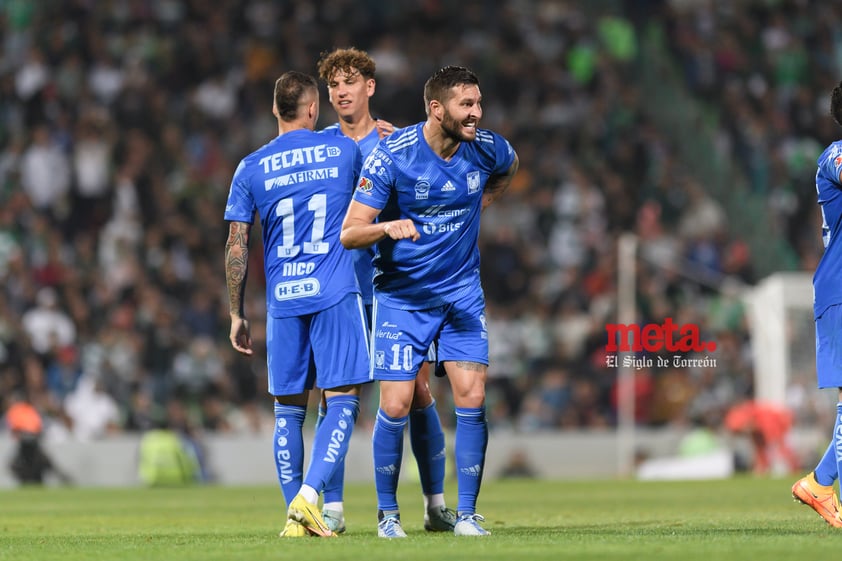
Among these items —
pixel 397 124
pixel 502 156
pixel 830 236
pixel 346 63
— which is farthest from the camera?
pixel 397 124

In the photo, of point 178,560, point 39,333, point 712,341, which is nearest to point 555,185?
point 712,341

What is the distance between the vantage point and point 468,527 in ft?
→ 27.0

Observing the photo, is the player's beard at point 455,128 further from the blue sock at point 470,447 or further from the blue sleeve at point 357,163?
the blue sock at point 470,447

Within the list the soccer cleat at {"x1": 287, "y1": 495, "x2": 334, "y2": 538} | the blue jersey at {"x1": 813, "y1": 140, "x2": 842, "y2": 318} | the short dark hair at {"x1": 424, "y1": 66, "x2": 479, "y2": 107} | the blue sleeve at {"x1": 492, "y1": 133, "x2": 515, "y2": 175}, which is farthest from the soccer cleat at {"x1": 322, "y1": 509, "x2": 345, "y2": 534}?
the blue jersey at {"x1": 813, "y1": 140, "x2": 842, "y2": 318}

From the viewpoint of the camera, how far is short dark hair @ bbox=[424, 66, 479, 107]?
→ 8.27 metres

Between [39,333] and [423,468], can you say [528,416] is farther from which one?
[423,468]

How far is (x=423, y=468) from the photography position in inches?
358

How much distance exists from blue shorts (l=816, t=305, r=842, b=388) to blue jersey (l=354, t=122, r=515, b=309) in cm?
189

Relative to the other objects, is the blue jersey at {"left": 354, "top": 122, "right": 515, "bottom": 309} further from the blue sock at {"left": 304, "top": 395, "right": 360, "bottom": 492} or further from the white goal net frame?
the white goal net frame

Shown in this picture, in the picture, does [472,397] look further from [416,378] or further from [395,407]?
[416,378]

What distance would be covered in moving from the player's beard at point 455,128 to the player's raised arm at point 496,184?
19.4 inches

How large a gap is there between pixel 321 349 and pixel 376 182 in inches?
39.4

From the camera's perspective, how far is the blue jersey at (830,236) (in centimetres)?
839

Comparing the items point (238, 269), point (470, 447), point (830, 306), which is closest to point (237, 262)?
point (238, 269)
